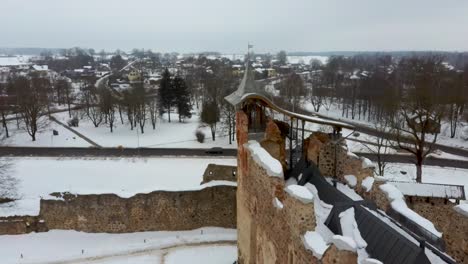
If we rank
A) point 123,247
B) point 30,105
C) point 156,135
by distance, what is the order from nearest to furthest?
1. point 123,247
2. point 30,105
3. point 156,135

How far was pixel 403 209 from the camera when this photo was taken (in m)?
10.4

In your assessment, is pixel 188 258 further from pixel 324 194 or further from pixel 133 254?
pixel 324 194

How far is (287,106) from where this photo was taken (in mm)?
41906

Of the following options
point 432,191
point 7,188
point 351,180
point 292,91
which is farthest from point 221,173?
point 292,91

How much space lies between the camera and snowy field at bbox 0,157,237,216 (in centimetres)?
2594

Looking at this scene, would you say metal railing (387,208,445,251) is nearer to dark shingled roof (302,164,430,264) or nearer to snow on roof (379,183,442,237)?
snow on roof (379,183,442,237)

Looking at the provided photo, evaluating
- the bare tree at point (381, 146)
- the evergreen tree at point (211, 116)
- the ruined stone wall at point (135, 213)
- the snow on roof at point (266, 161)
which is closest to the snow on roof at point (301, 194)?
the snow on roof at point (266, 161)

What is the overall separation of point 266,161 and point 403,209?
3800mm

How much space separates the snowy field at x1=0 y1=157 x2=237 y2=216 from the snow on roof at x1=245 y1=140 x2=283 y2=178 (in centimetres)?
1205

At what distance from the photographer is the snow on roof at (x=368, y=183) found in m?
12.1

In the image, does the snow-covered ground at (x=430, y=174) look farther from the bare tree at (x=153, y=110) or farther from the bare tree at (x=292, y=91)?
the bare tree at (x=153, y=110)

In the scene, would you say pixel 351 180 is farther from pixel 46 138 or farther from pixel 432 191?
pixel 46 138

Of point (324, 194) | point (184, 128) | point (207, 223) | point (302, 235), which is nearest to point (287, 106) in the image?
point (184, 128)

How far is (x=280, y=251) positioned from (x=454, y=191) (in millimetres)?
10954
